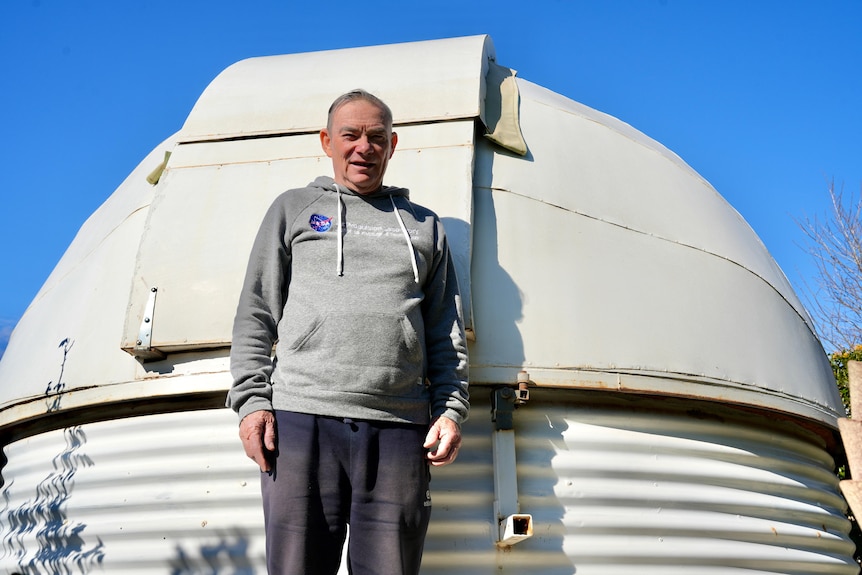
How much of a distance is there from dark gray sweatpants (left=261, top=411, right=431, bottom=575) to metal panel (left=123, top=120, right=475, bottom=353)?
1101mm

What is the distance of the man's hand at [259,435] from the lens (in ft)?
9.31

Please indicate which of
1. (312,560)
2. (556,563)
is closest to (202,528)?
(312,560)

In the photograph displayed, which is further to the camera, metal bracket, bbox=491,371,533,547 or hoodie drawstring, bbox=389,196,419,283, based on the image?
metal bracket, bbox=491,371,533,547

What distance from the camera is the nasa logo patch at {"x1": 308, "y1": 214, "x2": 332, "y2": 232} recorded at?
10.3ft

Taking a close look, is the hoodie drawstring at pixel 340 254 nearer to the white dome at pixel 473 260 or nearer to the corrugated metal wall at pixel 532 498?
the white dome at pixel 473 260

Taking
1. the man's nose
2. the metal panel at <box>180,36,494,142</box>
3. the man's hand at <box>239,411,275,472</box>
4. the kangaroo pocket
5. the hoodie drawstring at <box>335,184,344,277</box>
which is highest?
the metal panel at <box>180,36,494,142</box>

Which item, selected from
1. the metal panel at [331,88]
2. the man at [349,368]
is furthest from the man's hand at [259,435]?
the metal panel at [331,88]

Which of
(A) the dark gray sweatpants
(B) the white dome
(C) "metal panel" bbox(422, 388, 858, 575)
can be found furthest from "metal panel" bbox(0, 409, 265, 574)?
(A) the dark gray sweatpants

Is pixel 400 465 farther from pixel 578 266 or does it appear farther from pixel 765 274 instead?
pixel 765 274

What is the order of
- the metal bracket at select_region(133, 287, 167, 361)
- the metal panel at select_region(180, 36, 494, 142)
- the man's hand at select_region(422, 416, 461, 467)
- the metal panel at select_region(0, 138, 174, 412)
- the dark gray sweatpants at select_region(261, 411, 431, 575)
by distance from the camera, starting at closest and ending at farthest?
the dark gray sweatpants at select_region(261, 411, 431, 575), the man's hand at select_region(422, 416, 461, 467), the metal bracket at select_region(133, 287, 167, 361), the metal panel at select_region(0, 138, 174, 412), the metal panel at select_region(180, 36, 494, 142)

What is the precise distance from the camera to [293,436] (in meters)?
2.84

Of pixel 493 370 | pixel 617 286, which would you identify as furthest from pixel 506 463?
pixel 617 286

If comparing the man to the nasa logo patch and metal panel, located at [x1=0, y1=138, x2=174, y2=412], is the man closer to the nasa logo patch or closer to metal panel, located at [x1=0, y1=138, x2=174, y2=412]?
the nasa logo patch

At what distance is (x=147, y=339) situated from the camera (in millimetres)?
3914
